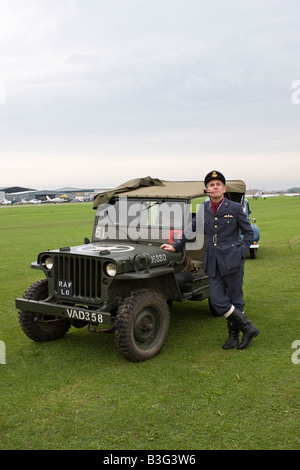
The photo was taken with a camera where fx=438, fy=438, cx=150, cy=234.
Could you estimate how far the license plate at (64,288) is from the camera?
5.55 m

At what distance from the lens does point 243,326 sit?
18.5 ft

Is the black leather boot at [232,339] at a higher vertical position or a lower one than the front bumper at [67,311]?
lower

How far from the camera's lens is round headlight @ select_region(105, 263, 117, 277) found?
5.22 metres

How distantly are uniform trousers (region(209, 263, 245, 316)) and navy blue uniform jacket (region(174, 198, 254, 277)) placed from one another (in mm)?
111

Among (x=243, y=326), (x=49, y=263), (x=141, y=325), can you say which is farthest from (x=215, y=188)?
(x=49, y=263)

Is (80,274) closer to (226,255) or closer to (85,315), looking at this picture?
(85,315)

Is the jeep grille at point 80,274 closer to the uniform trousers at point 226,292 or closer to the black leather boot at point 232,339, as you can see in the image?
the uniform trousers at point 226,292

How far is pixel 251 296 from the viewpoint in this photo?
8.63m

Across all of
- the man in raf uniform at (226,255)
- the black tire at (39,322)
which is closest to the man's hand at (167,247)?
the man in raf uniform at (226,255)

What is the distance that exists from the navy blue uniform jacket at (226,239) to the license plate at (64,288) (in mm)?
1769

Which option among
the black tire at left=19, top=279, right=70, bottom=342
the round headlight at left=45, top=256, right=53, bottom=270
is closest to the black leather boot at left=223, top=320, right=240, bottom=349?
the black tire at left=19, top=279, right=70, bottom=342

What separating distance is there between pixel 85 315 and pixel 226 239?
202 centimetres
